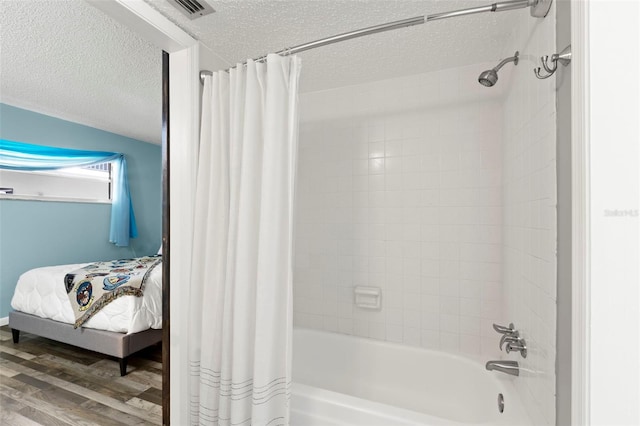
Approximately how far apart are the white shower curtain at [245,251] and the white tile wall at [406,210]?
0.97m

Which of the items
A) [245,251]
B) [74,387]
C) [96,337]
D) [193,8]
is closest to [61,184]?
[96,337]

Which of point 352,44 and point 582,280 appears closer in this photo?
point 582,280

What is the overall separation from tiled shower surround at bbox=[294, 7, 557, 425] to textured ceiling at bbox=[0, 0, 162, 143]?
1.24 m

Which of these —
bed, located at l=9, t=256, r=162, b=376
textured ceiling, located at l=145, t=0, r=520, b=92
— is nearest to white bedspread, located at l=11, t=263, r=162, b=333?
bed, located at l=9, t=256, r=162, b=376

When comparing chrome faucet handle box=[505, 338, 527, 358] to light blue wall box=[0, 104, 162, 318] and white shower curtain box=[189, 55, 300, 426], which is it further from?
light blue wall box=[0, 104, 162, 318]

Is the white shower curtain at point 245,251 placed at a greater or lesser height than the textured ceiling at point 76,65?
lesser

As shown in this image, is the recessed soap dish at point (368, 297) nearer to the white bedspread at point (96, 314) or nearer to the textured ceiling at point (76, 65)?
the white bedspread at point (96, 314)

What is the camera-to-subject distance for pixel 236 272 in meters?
1.21

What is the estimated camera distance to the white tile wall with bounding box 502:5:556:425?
979 mm

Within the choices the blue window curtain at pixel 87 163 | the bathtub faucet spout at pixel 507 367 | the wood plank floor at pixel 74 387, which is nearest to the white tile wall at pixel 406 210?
the bathtub faucet spout at pixel 507 367

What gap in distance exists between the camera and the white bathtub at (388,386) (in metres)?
1.21
